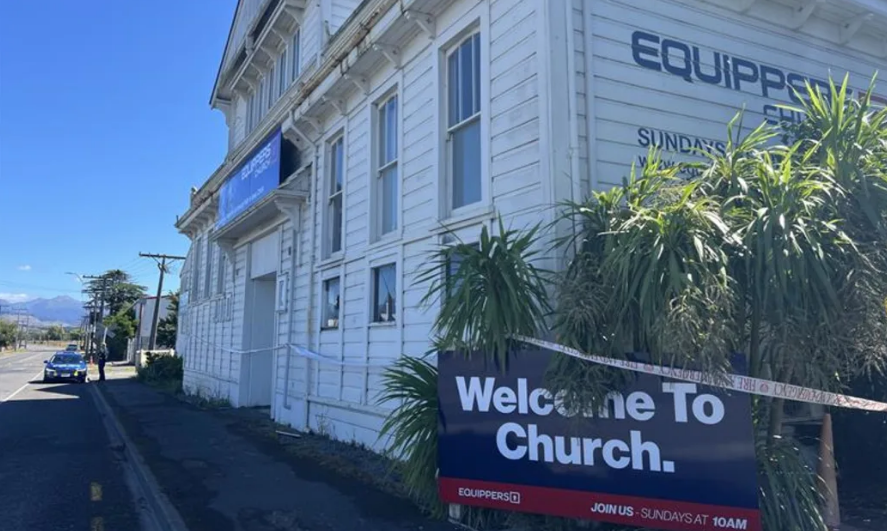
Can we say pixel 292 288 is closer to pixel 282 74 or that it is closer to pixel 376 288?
pixel 376 288

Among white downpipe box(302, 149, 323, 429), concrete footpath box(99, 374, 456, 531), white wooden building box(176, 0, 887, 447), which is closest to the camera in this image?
concrete footpath box(99, 374, 456, 531)

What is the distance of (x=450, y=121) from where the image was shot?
310 inches

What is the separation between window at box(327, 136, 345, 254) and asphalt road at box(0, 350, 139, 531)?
194 inches

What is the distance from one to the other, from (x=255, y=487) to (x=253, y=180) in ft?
27.6

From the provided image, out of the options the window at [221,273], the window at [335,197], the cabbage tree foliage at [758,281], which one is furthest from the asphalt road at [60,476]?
the cabbage tree foliage at [758,281]

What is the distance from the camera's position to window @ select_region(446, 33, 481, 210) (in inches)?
293

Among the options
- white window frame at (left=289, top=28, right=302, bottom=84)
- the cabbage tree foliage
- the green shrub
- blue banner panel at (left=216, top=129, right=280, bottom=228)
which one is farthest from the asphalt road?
the green shrub

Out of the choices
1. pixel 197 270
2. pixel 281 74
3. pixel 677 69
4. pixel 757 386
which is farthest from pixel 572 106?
pixel 197 270

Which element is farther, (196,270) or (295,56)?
(196,270)

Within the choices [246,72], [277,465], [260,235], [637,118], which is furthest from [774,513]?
[246,72]

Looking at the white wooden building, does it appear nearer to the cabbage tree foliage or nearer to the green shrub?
the cabbage tree foliage

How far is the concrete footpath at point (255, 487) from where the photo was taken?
579cm

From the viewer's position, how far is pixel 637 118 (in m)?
6.53

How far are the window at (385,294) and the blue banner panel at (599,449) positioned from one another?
11.0ft
